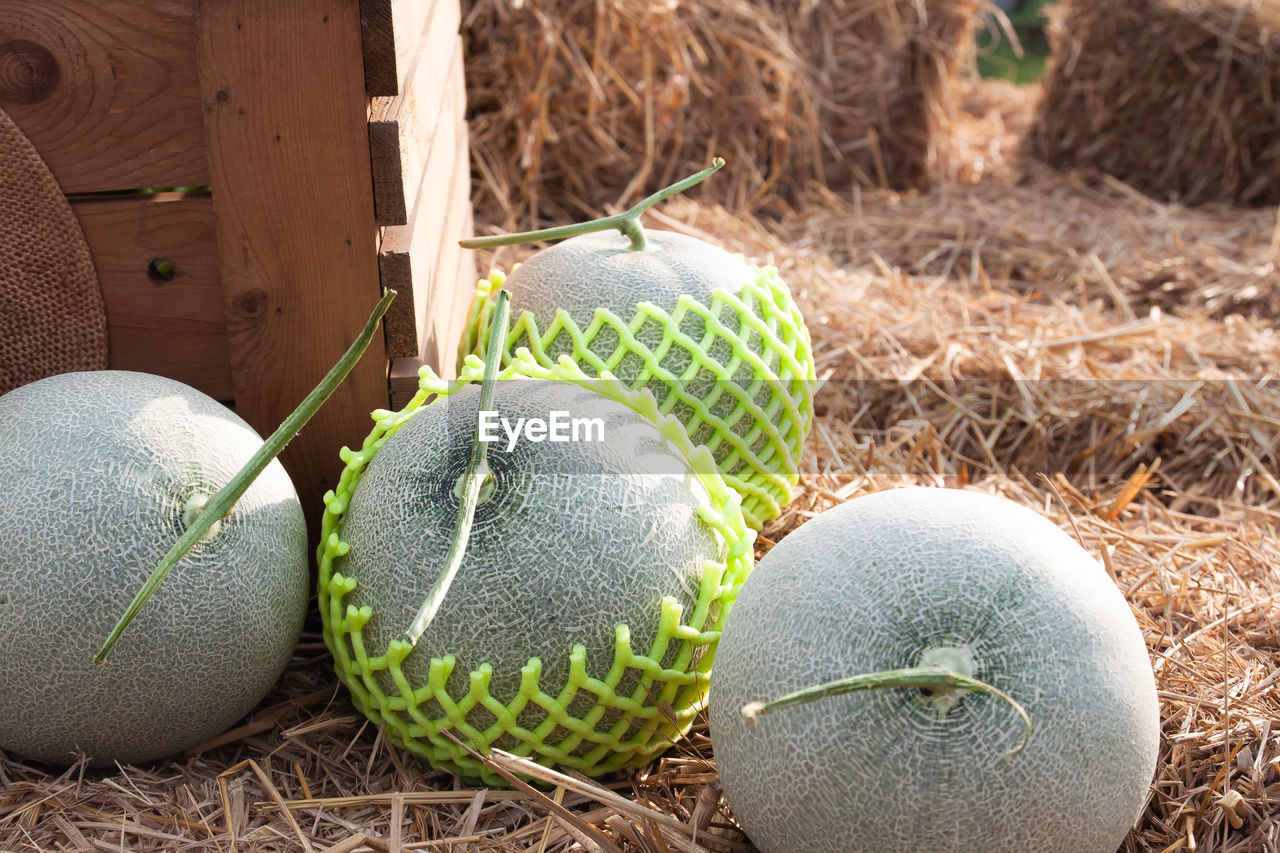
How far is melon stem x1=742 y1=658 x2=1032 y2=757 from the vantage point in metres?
1.31

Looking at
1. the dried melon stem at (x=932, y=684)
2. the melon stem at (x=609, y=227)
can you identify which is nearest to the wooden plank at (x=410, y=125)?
the melon stem at (x=609, y=227)

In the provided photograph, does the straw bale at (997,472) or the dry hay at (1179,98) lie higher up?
the dry hay at (1179,98)

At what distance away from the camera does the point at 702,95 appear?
193 inches

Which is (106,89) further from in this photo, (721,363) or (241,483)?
(721,363)

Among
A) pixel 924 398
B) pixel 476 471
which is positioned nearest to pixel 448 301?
pixel 476 471

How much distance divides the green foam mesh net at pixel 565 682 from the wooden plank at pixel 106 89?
0.68 m

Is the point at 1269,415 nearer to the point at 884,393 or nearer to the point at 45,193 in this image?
the point at 884,393

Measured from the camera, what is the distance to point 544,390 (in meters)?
1.92

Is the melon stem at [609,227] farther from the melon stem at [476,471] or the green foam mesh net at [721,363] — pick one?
the melon stem at [476,471]

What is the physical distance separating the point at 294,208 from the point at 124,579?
745 millimetres

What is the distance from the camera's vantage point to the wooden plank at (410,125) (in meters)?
2.02

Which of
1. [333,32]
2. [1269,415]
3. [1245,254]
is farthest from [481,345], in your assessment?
[1245,254]

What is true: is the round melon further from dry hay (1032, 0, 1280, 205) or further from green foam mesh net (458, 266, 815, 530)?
dry hay (1032, 0, 1280, 205)

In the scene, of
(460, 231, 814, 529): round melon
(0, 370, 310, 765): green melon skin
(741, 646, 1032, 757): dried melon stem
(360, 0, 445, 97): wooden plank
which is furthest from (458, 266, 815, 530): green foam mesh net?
(741, 646, 1032, 757): dried melon stem
